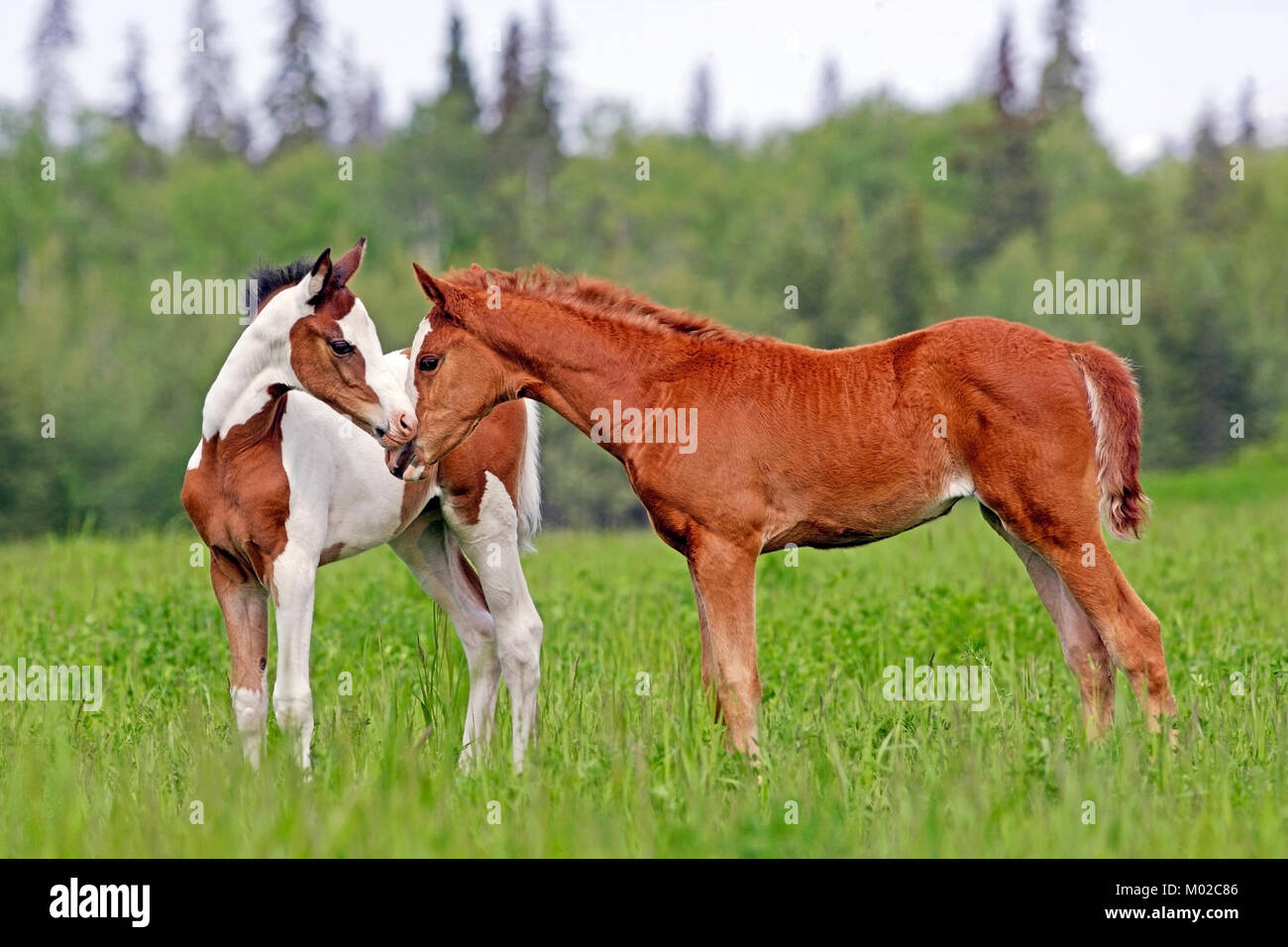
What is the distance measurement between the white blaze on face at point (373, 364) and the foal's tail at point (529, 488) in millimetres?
1411

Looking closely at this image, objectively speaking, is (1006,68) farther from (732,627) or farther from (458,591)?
(732,627)

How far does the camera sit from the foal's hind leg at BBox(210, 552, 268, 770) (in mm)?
6418

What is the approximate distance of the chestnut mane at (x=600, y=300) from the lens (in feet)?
22.1

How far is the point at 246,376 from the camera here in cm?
655

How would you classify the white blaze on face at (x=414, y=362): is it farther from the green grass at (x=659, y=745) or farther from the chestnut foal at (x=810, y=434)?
the green grass at (x=659, y=745)

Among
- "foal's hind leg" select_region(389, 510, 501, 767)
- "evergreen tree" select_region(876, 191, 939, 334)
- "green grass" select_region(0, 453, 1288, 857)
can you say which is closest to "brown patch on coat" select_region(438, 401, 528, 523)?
"foal's hind leg" select_region(389, 510, 501, 767)

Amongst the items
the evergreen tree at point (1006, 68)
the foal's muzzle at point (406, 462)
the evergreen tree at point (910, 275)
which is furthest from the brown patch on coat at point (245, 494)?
the evergreen tree at point (1006, 68)

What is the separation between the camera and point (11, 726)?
671 centimetres

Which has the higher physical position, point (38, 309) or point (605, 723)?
point (38, 309)

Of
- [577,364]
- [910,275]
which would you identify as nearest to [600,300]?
[577,364]

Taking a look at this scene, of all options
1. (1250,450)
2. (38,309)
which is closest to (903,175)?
(1250,450)

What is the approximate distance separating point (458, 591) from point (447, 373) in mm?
1656

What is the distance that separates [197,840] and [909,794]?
2582mm
